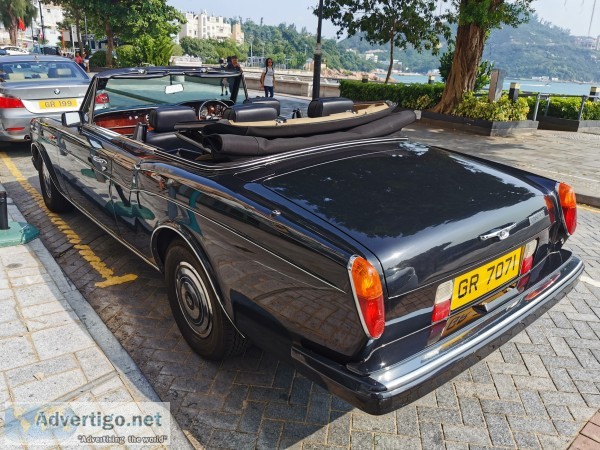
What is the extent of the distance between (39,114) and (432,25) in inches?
653

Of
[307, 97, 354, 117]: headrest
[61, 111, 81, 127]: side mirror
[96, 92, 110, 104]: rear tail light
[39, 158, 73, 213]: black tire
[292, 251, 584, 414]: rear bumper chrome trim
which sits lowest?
[39, 158, 73, 213]: black tire

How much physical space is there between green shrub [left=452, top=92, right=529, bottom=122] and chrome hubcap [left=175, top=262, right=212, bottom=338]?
11893 mm

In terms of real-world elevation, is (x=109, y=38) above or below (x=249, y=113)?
above

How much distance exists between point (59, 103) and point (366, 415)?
7464 mm

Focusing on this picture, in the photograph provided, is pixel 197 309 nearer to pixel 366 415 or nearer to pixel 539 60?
pixel 366 415

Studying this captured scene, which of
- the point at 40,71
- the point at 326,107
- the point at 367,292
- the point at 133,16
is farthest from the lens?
the point at 133,16

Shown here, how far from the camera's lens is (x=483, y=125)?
42.0 feet

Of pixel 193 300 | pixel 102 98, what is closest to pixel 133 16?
pixel 102 98

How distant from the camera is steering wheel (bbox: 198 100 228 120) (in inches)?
178

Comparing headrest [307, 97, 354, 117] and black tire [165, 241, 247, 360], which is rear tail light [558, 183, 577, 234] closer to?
headrest [307, 97, 354, 117]

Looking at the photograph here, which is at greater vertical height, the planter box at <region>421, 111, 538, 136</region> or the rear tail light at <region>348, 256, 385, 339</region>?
the rear tail light at <region>348, 256, 385, 339</region>

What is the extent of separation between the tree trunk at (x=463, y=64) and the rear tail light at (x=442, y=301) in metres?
12.9

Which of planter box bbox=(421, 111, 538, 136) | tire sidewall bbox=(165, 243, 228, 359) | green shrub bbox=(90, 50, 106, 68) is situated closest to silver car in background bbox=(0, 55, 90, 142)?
tire sidewall bbox=(165, 243, 228, 359)

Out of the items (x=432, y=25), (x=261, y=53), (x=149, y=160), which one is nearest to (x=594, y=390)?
(x=149, y=160)
